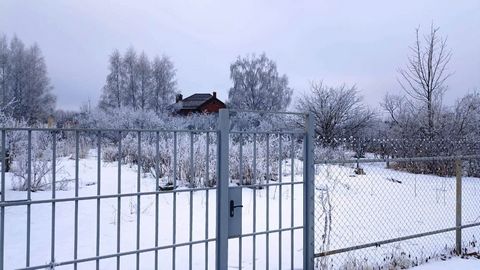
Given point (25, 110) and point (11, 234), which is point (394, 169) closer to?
point (11, 234)

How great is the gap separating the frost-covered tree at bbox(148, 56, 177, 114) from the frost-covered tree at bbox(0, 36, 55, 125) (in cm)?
981

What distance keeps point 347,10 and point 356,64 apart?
8.12 meters

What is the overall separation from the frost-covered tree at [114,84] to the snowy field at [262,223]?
33.0 metres

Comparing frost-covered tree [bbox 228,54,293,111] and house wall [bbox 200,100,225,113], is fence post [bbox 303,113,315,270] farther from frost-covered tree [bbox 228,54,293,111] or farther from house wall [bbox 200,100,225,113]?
house wall [bbox 200,100,225,113]

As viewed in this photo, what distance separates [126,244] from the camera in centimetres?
645

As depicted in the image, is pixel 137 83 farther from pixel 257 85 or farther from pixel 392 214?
pixel 392 214

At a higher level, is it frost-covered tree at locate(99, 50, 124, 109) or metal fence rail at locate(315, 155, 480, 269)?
frost-covered tree at locate(99, 50, 124, 109)

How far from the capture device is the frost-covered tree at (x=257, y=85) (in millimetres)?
47500

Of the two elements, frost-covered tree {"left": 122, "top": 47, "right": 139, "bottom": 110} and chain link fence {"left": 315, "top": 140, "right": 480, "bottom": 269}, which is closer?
chain link fence {"left": 315, "top": 140, "right": 480, "bottom": 269}

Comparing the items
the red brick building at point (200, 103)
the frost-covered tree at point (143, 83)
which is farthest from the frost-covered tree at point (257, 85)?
the frost-covered tree at point (143, 83)

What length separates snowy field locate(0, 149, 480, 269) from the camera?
5.73 metres

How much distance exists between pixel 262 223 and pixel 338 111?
13675mm

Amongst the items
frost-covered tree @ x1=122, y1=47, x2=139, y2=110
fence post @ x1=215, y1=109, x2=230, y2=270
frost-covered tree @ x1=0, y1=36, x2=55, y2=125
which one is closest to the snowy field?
fence post @ x1=215, y1=109, x2=230, y2=270

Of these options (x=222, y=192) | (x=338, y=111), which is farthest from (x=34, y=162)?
(x=338, y=111)
